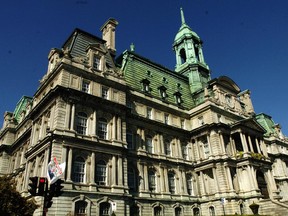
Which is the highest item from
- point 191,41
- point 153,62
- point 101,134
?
point 191,41

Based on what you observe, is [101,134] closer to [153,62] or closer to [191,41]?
[153,62]

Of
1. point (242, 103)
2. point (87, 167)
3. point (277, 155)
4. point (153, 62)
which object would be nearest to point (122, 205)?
point (87, 167)

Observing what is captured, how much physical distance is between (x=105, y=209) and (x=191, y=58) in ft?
128

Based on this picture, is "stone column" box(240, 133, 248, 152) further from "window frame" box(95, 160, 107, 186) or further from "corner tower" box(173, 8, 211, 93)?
"window frame" box(95, 160, 107, 186)

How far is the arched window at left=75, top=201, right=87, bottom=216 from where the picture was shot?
2693 cm

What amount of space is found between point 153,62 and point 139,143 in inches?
698

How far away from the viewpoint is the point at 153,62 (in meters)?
49.6

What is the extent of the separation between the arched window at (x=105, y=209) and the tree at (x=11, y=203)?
8.41 m

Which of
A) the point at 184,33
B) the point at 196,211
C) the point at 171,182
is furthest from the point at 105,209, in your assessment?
the point at 184,33

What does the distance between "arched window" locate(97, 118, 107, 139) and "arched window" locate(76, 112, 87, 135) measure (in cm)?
185

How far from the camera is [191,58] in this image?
192 ft

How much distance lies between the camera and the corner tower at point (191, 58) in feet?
182

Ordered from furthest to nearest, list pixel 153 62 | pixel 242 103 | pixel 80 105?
1. pixel 242 103
2. pixel 153 62
3. pixel 80 105

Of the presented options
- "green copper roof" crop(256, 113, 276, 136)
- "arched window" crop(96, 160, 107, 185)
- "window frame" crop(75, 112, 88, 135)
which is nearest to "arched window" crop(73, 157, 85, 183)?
"arched window" crop(96, 160, 107, 185)
